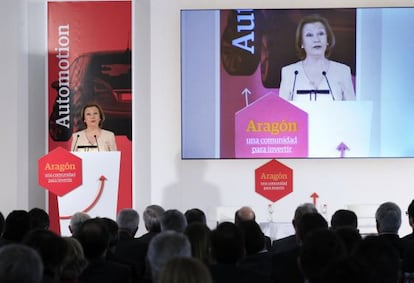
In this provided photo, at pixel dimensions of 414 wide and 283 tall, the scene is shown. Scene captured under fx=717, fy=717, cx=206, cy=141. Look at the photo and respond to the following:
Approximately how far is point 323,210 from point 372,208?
610mm

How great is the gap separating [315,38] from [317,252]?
6.06 metres

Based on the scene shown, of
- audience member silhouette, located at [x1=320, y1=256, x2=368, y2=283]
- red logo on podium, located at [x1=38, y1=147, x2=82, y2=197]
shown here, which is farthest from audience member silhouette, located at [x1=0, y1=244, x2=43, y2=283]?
red logo on podium, located at [x1=38, y1=147, x2=82, y2=197]

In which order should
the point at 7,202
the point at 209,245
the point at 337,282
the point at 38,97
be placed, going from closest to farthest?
1. the point at 337,282
2. the point at 209,245
3. the point at 7,202
4. the point at 38,97

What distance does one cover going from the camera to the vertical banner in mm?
9406

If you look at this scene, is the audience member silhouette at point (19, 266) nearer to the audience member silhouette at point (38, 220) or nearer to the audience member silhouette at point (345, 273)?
the audience member silhouette at point (345, 273)

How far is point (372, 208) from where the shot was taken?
855 centimetres

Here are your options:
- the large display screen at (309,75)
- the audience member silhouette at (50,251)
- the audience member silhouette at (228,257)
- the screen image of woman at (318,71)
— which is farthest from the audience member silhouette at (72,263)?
the screen image of woman at (318,71)

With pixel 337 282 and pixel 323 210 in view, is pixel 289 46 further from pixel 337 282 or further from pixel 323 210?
pixel 337 282

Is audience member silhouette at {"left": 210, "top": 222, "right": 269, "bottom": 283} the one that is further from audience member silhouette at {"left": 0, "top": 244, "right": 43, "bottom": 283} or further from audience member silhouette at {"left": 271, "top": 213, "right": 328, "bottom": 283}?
audience member silhouette at {"left": 0, "top": 244, "right": 43, "bottom": 283}

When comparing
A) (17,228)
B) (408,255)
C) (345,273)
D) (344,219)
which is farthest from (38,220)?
(345,273)

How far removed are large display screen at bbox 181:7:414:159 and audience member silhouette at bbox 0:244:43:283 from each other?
20.1 feet

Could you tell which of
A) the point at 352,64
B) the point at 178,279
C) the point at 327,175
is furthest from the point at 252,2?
the point at 178,279

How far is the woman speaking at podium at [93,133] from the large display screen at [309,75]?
1159 millimetres

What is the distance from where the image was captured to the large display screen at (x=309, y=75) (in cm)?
875
